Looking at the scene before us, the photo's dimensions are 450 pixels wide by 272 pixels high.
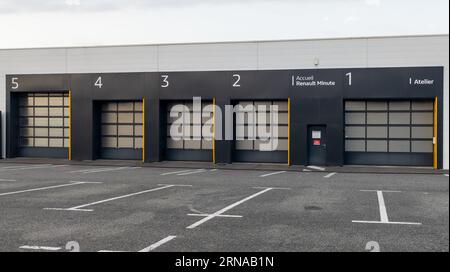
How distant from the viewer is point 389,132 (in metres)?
21.8

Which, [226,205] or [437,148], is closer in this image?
[226,205]

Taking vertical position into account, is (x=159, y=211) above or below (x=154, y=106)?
below

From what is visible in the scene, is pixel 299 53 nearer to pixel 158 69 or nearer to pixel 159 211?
pixel 158 69

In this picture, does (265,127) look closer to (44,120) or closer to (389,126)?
(389,126)

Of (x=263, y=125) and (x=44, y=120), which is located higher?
(x=44, y=120)

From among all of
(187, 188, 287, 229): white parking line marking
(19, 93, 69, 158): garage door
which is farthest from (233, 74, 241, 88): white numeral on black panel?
(187, 188, 287, 229): white parking line marking

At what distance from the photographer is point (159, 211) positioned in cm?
942

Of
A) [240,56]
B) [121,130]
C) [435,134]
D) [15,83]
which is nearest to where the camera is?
[435,134]

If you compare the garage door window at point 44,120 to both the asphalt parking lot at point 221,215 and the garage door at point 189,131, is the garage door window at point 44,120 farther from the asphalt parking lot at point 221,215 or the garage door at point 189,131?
the asphalt parking lot at point 221,215

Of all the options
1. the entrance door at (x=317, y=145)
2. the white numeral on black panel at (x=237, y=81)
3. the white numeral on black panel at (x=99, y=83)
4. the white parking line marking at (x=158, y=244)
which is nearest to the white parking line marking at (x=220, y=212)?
the white parking line marking at (x=158, y=244)

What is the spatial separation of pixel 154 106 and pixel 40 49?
733 centimetres

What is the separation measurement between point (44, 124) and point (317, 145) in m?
15.0

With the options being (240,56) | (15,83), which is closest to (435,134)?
(240,56)
